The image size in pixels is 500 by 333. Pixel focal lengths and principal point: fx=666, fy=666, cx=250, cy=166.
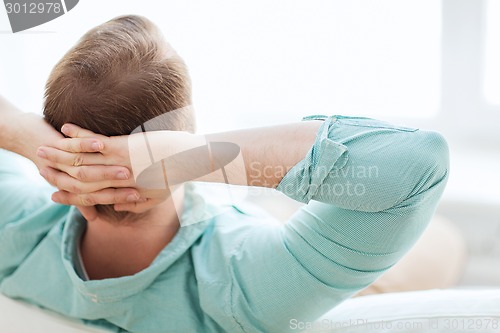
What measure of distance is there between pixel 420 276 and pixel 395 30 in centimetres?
65

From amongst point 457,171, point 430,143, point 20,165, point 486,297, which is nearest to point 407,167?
point 430,143

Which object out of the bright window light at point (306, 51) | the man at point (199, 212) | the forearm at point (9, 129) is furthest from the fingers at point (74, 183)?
the bright window light at point (306, 51)

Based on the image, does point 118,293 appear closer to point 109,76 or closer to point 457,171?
point 109,76

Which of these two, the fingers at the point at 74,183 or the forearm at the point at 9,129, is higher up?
the forearm at the point at 9,129

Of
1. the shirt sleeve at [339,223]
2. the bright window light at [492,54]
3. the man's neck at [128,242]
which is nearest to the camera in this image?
the shirt sleeve at [339,223]

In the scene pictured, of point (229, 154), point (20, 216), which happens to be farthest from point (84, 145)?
point (20, 216)

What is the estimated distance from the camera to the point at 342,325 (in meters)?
0.88

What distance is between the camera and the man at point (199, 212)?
759mm

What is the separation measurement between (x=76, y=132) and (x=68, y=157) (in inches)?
1.3

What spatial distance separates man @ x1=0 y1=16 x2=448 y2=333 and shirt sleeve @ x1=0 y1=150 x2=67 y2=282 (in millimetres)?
44

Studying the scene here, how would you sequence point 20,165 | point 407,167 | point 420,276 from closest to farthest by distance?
point 407,167 → point 20,165 → point 420,276

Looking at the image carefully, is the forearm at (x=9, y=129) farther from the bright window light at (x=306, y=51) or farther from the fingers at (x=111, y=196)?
the bright window light at (x=306, y=51)

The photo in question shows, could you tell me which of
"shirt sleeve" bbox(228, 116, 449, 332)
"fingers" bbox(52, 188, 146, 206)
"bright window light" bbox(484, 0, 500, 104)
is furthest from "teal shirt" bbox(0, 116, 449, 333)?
"bright window light" bbox(484, 0, 500, 104)

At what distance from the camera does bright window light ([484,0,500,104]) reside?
1.67 meters
